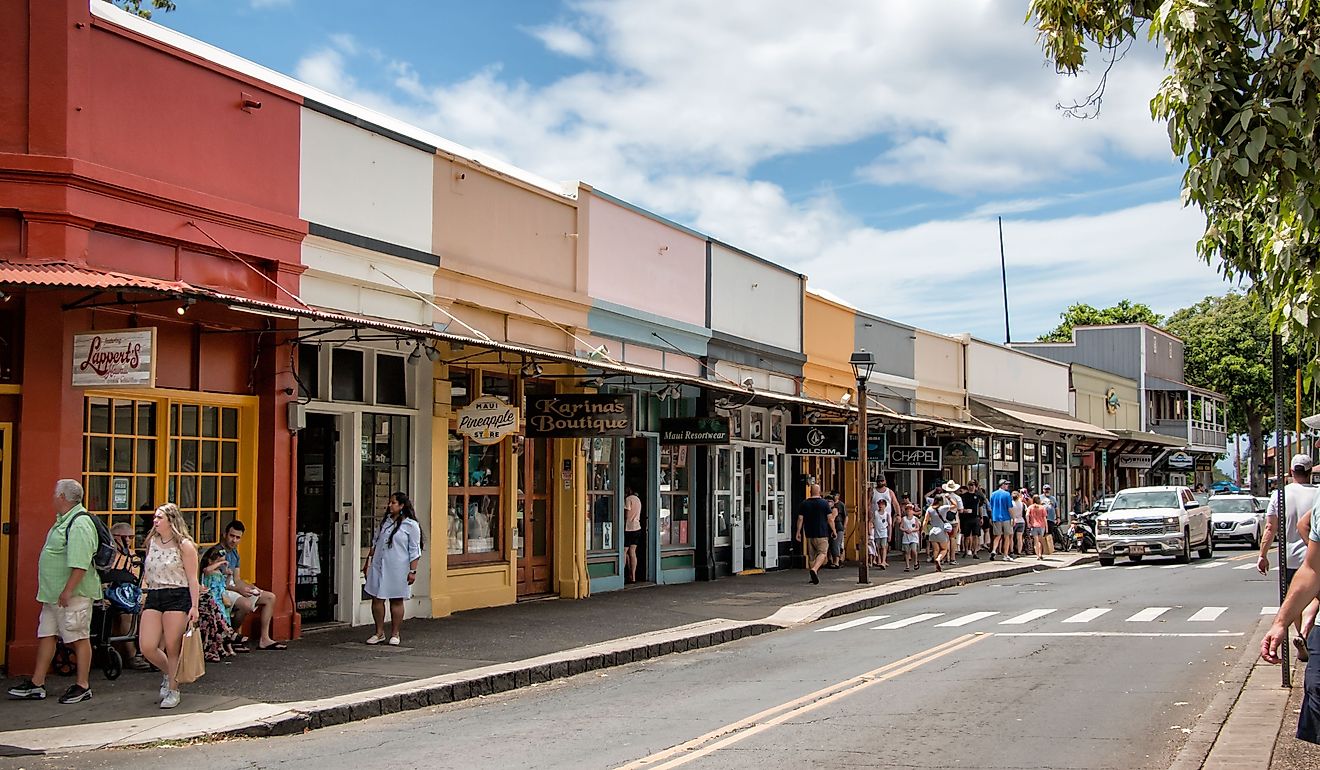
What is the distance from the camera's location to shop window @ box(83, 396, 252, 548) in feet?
42.8

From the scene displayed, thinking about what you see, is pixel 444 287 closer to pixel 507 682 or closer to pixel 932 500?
pixel 507 682

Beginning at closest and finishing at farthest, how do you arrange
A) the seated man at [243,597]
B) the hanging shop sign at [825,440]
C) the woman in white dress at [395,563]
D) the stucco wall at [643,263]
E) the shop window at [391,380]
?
the seated man at [243,597], the woman in white dress at [395,563], the shop window at [391,380], the stucco wall at [643,263], the hanging shop sign at [825,440]

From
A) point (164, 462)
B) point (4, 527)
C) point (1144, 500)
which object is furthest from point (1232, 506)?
point (4, 527)

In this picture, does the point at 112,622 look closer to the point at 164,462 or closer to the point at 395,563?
the point at 164,462

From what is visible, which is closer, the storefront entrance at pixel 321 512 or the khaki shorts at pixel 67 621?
the khaki shorts at pixel 67 621

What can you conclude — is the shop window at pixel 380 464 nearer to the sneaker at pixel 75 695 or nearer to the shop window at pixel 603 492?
the shop window at pixel 603 492

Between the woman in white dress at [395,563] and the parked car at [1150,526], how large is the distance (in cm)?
2082

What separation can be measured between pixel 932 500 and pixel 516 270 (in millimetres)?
14266

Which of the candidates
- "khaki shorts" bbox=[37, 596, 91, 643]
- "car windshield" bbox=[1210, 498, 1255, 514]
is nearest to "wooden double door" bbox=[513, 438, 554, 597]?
"khaki shorts" bbox=[37, 596, 91, 643]

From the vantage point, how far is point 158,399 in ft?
44.5

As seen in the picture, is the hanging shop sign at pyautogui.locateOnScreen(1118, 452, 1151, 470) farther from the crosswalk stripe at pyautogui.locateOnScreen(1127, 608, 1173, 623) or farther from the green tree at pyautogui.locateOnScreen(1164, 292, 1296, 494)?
the crosswalk stripe at pyautogui.locateOnScreen(1127, 608, 1173, 623)

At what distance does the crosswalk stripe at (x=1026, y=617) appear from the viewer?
1770 centimetres

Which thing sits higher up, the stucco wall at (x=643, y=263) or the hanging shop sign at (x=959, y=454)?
the stucco wall at (x=643, y=263)

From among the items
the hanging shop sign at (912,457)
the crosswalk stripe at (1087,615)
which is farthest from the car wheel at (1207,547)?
the crosswalk stripe at (1087,615)
